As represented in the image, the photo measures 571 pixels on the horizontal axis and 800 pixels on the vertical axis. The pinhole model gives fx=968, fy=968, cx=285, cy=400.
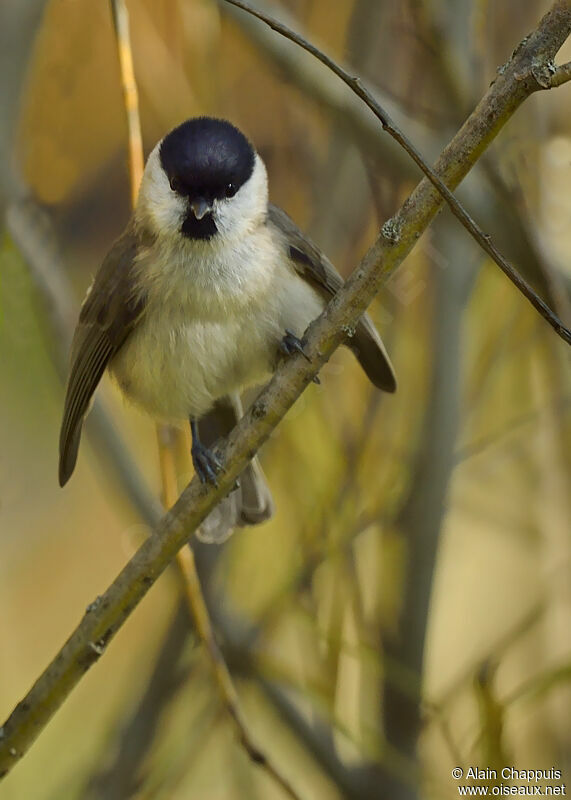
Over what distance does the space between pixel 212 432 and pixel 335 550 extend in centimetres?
45

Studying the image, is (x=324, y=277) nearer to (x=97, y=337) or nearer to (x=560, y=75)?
(x=97, y=337)

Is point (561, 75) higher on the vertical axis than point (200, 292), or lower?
higher

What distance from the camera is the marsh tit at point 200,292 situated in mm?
2041

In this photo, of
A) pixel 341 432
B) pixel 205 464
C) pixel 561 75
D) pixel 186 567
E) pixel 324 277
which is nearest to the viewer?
pixel 561 75

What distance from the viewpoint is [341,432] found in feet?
8.77

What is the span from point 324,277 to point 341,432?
617 mm

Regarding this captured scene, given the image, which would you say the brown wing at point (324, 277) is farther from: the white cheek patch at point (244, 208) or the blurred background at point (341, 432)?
the blurred background at point (341, 432)

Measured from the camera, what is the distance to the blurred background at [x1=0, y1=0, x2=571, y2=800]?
2336 millimetres

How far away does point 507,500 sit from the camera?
3041mm

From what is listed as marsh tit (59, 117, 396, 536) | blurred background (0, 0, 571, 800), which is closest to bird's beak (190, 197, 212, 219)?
marsh tit (59, 117, 396, 536)

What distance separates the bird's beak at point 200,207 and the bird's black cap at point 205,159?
2 centimetres

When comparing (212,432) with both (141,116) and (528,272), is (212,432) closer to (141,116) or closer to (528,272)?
(528,272)

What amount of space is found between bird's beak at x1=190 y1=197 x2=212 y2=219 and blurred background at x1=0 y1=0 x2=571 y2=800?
1.35 feet

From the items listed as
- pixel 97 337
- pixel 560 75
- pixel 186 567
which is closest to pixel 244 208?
pixel 97 337
